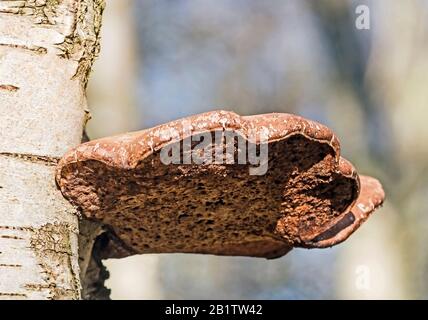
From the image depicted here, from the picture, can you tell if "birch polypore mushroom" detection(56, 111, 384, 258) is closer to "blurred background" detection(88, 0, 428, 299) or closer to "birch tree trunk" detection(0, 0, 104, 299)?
"birch tree trunk" detection(0, 0, 104, 299)

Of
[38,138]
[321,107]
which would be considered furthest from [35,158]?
[321,107]

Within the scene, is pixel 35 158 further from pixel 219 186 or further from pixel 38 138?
pixel 219 186

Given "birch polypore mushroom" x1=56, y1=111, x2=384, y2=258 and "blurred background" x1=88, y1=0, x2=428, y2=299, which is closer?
"birch polypore mushroom" x1=56, y1=111, x2=384, y2=258

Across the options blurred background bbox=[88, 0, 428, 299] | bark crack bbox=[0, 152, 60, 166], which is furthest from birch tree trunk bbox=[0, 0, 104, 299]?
blurred background bbox=[88, 0, 428, 299]

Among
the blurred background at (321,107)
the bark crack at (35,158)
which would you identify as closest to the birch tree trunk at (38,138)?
the bark crack at (35,158)
